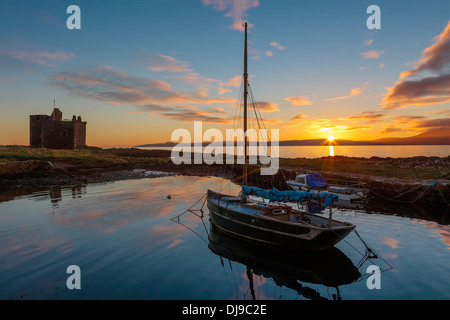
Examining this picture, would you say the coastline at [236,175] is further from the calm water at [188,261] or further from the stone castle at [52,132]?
the stone castle at [52,132]

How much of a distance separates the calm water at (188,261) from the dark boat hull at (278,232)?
0.87 metres

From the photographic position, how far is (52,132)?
253ft

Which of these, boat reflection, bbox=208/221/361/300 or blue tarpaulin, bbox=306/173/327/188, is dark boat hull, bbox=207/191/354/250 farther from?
blue tarpaulin, bbox=306/173/327/188

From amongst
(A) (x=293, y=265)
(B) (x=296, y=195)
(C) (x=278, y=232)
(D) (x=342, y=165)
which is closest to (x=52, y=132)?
(D) (x=342, y=165)

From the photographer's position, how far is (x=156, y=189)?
37812mm

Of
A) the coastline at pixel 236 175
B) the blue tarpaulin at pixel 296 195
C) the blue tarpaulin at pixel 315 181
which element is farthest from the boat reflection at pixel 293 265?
the coastline at pixel 236 175

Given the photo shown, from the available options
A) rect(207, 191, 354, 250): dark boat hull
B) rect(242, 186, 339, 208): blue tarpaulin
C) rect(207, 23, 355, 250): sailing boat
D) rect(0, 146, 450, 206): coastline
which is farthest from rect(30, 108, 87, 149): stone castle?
rect(207, 191, 354, 250): dark boat hull

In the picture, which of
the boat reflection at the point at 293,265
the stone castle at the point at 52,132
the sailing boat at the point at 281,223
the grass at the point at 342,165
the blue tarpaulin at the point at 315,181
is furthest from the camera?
the stone castle at the point at 52,132

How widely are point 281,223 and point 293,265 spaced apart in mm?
2326

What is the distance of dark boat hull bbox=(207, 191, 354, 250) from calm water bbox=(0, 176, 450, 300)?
2.86 ft

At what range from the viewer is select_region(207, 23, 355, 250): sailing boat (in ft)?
46.4

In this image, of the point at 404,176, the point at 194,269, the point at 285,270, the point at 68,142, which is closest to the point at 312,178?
the point at 404,176

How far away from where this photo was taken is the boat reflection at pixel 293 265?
12.2 metres

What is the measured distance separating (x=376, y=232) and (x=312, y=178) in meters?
13.7
